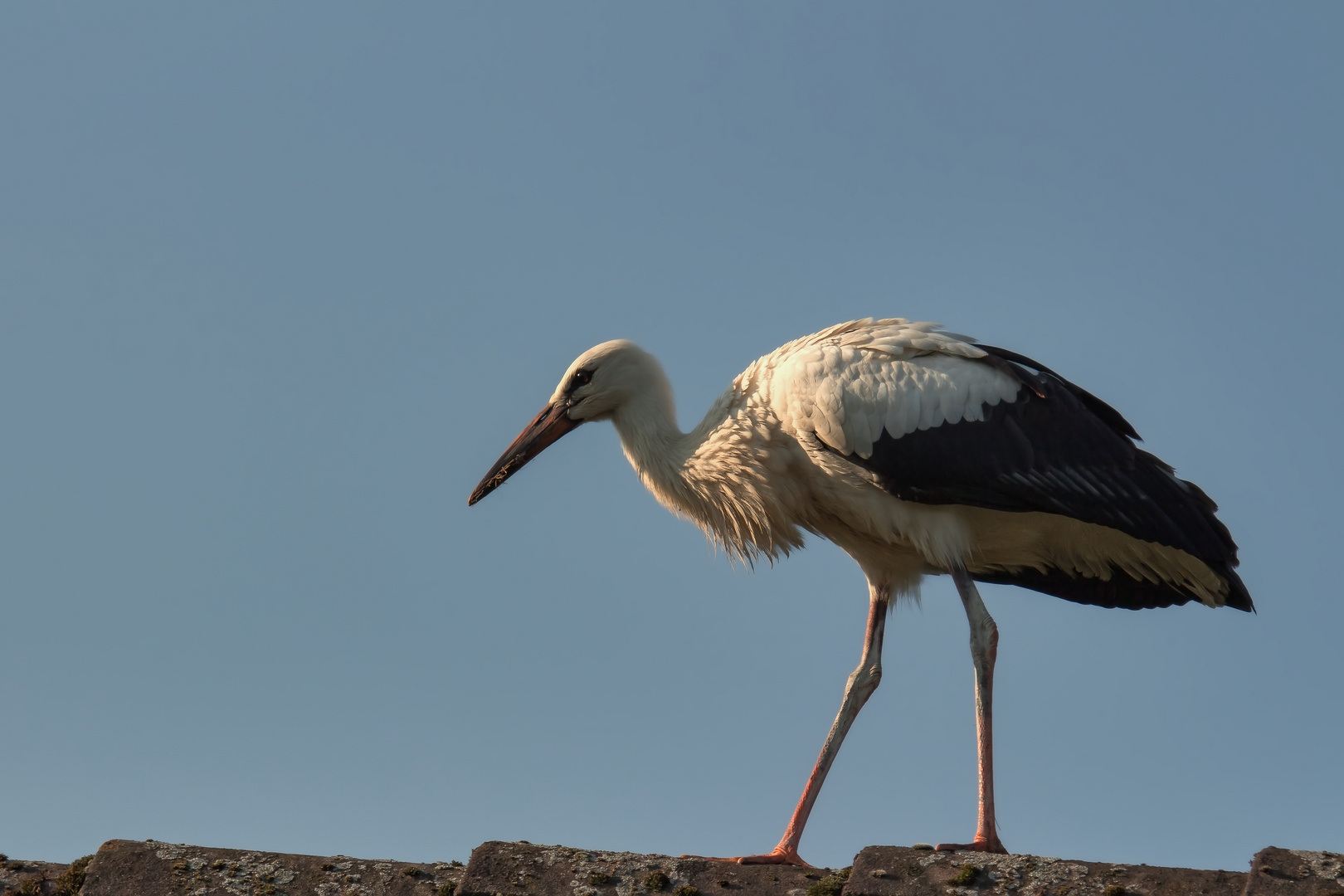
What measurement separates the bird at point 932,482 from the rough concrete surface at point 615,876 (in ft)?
5.87

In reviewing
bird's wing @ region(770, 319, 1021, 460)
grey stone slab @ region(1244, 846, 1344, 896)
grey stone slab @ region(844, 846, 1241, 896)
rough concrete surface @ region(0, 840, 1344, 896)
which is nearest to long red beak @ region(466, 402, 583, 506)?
bird's wing @ region(770, 319, 1021, 460)

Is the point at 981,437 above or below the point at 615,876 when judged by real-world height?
above

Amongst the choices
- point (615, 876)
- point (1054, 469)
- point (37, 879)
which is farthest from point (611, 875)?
point (1054, 469)

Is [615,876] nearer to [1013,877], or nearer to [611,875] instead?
[611,875]

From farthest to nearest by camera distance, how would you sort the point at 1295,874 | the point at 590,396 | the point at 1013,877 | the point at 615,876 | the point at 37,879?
the point at 590,396
the point at 37,879
the point at 615,876
the point at 1013,877
the point at 1295,874

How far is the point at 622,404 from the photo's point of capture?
22.5 feet

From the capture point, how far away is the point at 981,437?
5895 millimetres

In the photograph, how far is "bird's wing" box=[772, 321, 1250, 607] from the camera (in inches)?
225

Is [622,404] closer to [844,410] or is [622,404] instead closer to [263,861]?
[844,410]

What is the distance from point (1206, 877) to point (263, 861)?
2580mm

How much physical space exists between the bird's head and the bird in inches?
13.5

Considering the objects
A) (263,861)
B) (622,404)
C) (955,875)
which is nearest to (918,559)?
(622,404)

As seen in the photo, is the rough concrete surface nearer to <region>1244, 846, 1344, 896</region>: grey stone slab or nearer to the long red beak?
<region>1244, 846, 1344, 896</region>: grey stone slab

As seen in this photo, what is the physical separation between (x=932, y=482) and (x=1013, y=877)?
99.3 inches
